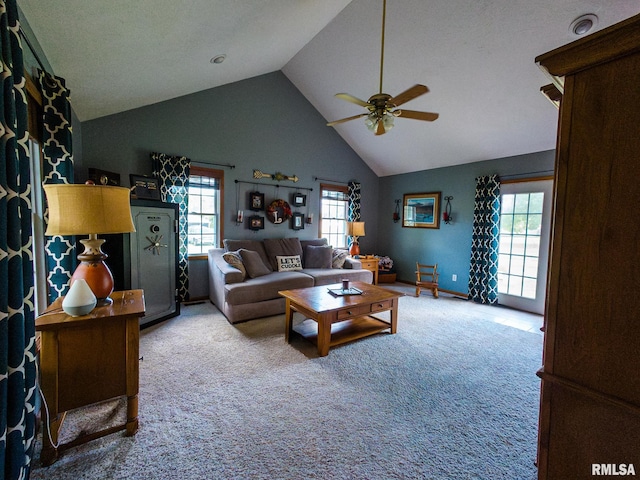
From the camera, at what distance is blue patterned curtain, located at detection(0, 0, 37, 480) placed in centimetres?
104

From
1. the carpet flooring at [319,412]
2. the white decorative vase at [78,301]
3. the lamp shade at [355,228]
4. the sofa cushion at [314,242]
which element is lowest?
the carpet flooring at [319,412]

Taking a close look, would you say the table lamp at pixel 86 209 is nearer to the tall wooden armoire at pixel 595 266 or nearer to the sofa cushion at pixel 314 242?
the tall wooden armoire at pixel 595 266

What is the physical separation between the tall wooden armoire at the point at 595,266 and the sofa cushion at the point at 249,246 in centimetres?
400

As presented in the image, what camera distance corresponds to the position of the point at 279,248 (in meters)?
4.77

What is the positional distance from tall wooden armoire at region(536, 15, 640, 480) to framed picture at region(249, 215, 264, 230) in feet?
14.4

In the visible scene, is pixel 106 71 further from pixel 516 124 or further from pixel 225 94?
pixel 516 124

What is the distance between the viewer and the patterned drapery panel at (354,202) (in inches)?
238

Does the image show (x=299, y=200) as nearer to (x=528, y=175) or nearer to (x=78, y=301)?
(x=528, y=175)

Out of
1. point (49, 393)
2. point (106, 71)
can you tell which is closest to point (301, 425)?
point (49, 393)

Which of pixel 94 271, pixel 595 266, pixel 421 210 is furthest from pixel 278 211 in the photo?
pixel 595 266

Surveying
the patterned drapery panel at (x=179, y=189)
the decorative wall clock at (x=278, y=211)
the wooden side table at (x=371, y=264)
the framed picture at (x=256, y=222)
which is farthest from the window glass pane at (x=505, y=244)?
the patterned drapery panel at (x=179, y=189)

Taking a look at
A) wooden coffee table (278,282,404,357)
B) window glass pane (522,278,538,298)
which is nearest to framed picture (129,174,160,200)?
wooden coffee table (278,282,404,357)

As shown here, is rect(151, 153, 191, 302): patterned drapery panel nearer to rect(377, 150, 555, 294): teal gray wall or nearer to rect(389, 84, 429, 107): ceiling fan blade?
rect(389, 84, 429, 107): ceiling fan blade

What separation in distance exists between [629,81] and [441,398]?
209cm
